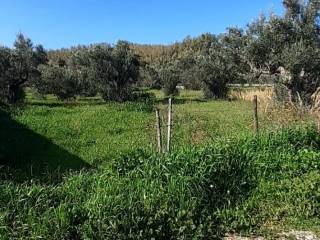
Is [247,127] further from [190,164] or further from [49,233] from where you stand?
[49,233]

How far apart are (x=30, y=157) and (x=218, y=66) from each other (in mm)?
18564

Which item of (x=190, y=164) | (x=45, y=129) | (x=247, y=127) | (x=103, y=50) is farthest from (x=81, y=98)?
(x=190, y=164)

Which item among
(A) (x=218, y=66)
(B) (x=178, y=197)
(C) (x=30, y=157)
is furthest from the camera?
(A) (x=218, y=66)

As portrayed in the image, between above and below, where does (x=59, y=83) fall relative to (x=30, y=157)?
above

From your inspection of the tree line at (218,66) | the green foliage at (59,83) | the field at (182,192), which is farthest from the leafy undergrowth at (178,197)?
the green foliage at (59,83)

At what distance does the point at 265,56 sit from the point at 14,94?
49.3 ft

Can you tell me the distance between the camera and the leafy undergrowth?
20.0 feet

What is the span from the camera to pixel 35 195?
6.62m

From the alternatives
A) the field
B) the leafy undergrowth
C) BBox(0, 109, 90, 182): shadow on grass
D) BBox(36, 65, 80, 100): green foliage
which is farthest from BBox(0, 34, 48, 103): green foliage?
the leafy undergrowth

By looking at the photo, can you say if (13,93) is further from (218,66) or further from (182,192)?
(182,192)

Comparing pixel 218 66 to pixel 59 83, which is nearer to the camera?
pixel 218 66

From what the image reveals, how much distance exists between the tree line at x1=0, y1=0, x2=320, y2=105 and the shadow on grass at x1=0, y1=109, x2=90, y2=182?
32.5ft

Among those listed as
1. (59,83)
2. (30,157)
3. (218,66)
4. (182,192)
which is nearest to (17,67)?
(59,83)

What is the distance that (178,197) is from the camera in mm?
7062
